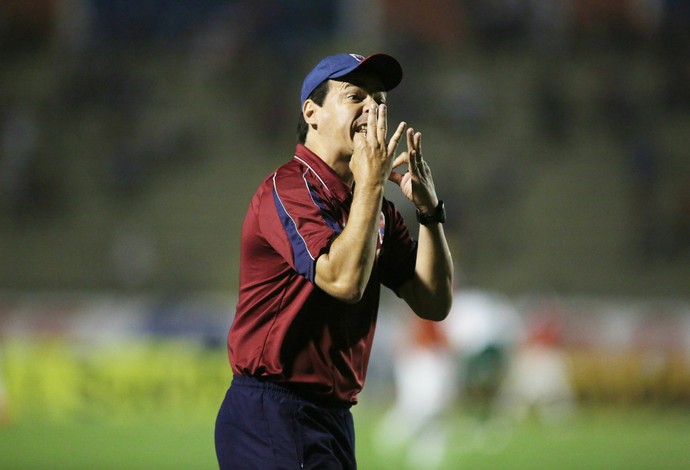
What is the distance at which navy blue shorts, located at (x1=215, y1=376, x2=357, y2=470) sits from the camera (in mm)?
3209

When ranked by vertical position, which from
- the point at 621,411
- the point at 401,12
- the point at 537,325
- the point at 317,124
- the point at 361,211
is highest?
the point at 401,12

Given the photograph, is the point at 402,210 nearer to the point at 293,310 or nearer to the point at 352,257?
the point at 293,310

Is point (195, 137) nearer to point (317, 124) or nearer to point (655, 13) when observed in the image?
point (655, 13)

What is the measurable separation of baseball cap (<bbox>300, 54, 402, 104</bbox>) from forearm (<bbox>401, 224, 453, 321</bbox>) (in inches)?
20.4

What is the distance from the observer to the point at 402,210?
54.2 ft

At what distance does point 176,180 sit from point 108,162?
Answer: 1.28 metres

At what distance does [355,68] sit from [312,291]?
71 cm

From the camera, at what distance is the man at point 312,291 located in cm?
309

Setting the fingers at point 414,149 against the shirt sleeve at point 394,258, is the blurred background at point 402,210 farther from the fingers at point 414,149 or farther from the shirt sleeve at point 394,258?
the fingers at point 414,149

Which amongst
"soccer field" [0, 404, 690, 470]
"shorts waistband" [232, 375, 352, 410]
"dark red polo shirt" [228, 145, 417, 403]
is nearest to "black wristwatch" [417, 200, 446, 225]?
"dark red polo shirt" [228, 145, 417, 403]

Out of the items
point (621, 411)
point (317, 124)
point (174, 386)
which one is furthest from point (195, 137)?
point (317, 124)

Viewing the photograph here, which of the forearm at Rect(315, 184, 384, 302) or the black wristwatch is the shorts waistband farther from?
the black wristwatch

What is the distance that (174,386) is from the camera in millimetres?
12125

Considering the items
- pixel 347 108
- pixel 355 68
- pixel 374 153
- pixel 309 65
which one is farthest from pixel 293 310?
pixel 309 65
